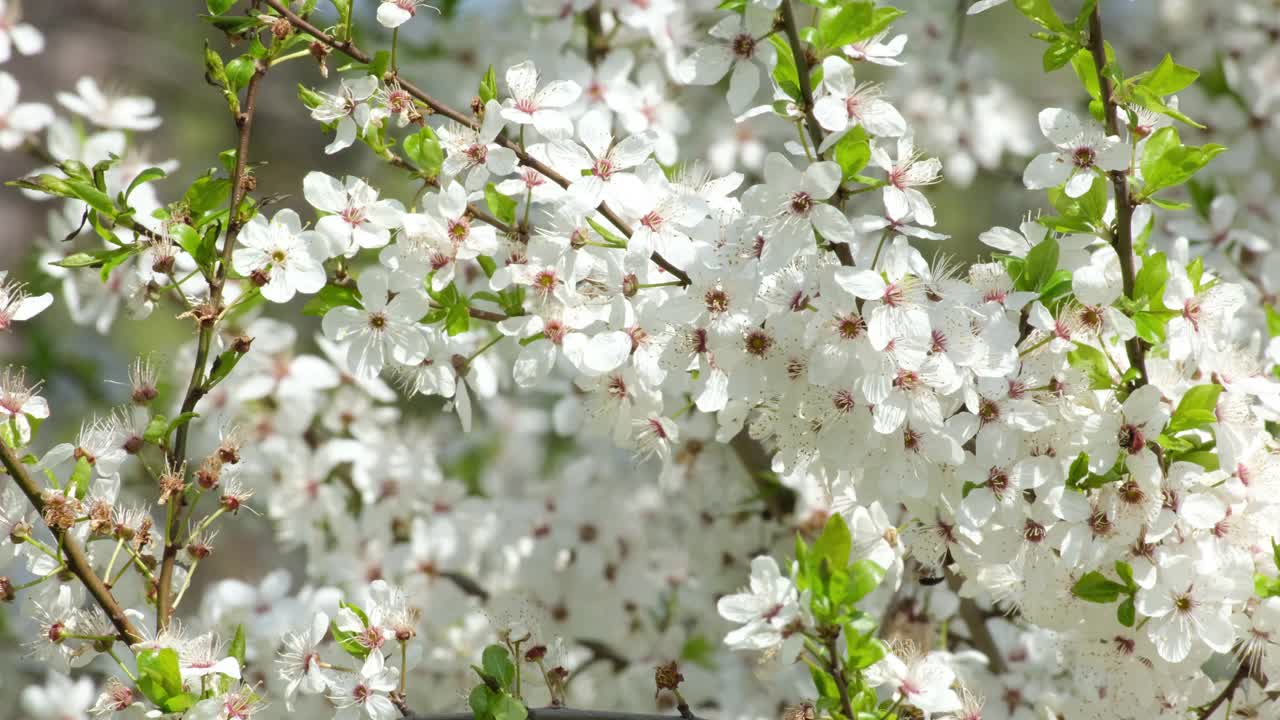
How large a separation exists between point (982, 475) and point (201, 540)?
1.07 m

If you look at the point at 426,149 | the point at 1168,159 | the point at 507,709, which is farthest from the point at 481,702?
the point at 1168,159

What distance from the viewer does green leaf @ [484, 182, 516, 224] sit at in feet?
5.54

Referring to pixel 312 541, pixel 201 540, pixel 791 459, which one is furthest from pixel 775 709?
pixel 201 540

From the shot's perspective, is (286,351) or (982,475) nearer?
(982,475)

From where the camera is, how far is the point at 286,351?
2732 millimetres

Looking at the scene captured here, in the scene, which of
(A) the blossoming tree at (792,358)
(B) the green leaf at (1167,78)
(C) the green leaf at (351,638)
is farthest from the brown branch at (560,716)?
(B) the green leaf at (1167,78)

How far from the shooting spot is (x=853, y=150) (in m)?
1.56

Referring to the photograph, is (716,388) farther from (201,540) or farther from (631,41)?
(631,41)

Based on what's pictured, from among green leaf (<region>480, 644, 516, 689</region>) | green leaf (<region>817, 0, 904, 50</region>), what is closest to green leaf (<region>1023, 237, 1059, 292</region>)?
green leaf (<region>817, 0, 904, 50</region>)

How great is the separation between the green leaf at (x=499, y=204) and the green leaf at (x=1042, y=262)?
2.29 ft

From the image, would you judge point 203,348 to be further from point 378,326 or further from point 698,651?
point 698,651

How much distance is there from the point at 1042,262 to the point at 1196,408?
0.27 meters

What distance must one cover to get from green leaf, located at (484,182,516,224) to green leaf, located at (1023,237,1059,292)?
0.70 meters

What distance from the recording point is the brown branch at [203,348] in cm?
160
